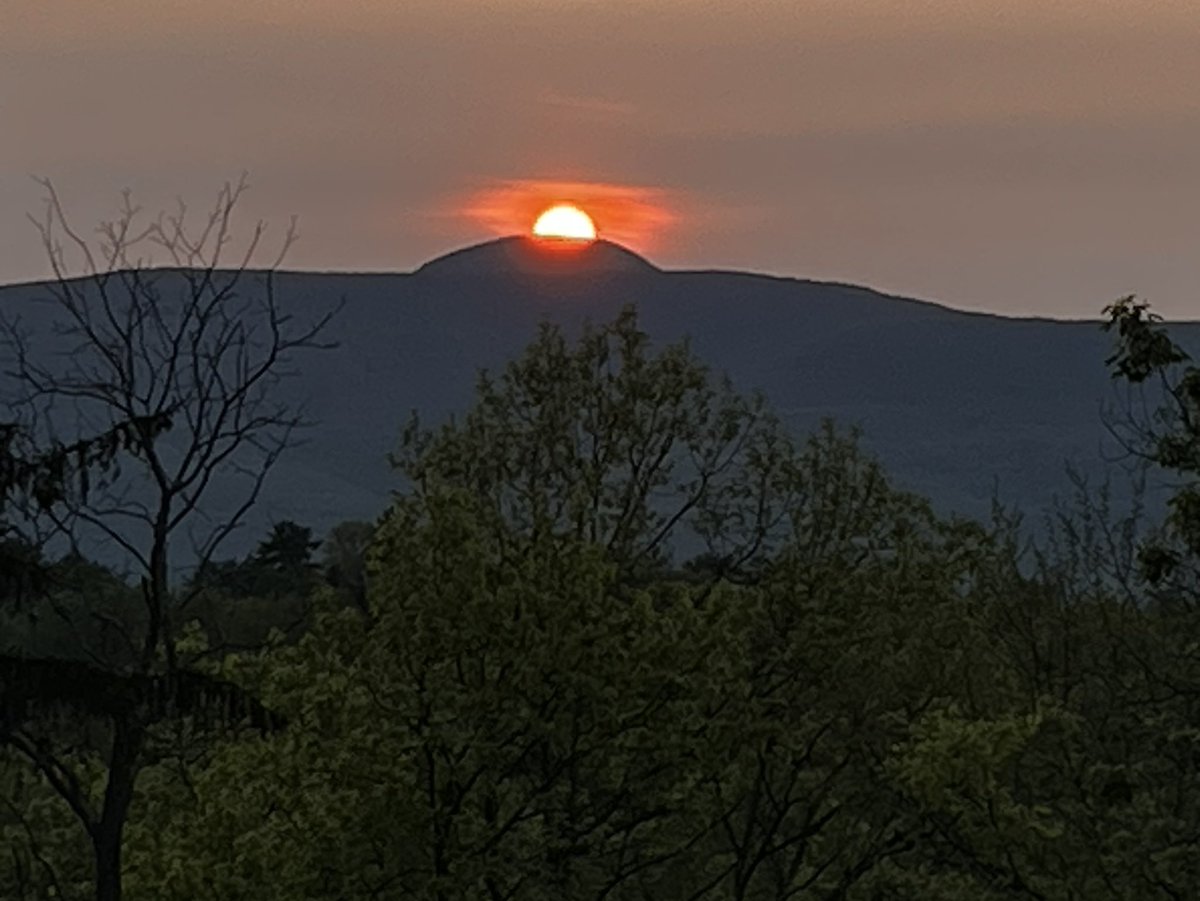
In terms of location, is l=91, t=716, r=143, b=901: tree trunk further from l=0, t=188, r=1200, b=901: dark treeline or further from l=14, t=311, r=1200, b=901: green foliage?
l=14, t=311, r=1200, b=901: green foliage

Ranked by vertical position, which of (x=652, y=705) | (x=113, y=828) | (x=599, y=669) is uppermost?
(x=599, y=669)

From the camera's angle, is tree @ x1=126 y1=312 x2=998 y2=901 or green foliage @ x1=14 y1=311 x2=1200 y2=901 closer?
green foliage @ x1=14 y1=311 x2=1200 y2=901

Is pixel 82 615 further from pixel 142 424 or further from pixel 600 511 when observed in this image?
pixel 142 424

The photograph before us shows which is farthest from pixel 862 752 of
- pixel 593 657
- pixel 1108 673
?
pixel 593 657

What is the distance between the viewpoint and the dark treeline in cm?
2195

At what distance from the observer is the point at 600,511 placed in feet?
90.8

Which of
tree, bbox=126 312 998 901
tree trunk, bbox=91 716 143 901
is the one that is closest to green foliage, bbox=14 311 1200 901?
tree, bbox=126 312 998 901

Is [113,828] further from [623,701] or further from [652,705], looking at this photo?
[652,705]

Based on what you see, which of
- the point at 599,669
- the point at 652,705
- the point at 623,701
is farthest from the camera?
the point at 652,705

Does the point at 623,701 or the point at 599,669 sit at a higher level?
the point at 599,669

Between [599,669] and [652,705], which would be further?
[652,705]

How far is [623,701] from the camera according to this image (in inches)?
956

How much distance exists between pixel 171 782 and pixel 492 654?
3867 mm

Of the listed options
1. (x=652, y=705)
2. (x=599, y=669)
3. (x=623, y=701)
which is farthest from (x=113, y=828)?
(x=652, y=705)
